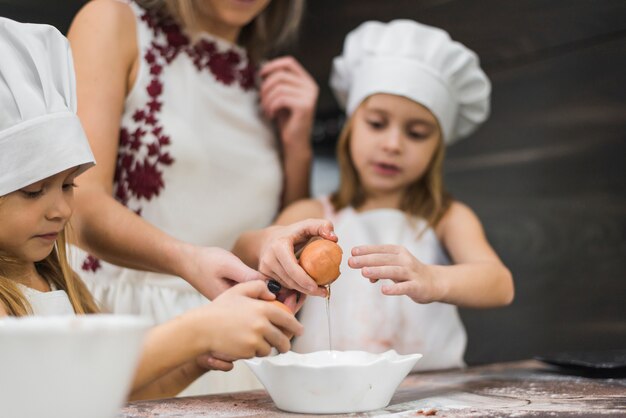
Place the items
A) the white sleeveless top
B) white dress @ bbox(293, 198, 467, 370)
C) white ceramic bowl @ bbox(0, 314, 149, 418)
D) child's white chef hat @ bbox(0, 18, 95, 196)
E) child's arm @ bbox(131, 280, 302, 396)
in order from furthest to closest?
white dress @ bbox(293, 198, 467, 370) → the white sleeveless top → child's white chef hat @ bbox(0, 18, 95, 196) → child's arm @ bbox(131, 280, 302, 396) → white ceramic bowl @ bbox(0, 314, 149, 418)

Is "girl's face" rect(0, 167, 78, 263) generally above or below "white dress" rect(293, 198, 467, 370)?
above

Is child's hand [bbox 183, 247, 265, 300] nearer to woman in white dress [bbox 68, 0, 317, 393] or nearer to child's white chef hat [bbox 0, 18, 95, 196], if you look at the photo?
woman in white dress [bbox 68, 0, 317, 393]

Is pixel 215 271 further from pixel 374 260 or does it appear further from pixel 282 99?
pixel 282 99

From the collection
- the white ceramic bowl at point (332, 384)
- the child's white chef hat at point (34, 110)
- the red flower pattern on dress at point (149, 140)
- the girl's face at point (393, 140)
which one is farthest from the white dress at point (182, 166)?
the white ceramic bowl at point (332, 384)

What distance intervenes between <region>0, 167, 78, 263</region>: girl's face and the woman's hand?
736 mm

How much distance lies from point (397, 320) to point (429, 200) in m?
0.31

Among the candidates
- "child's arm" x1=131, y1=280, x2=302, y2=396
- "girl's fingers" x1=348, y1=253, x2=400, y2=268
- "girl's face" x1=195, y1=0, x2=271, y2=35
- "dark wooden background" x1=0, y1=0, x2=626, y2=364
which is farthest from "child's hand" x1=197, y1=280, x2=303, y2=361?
"dark wooden background" x1=0, y1=0, x2=626, y2=364

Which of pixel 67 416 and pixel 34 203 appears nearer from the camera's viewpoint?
pixel 67 416

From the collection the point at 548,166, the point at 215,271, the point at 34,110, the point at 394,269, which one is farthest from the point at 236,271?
the point at 548,166

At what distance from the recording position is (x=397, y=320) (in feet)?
5.93

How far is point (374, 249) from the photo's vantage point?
4.25ft

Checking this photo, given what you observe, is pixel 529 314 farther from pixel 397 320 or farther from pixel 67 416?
pixel 67 416

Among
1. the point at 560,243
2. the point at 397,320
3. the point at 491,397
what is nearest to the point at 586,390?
the point at 491,397

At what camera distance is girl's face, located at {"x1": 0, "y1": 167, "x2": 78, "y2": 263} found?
116 cm
